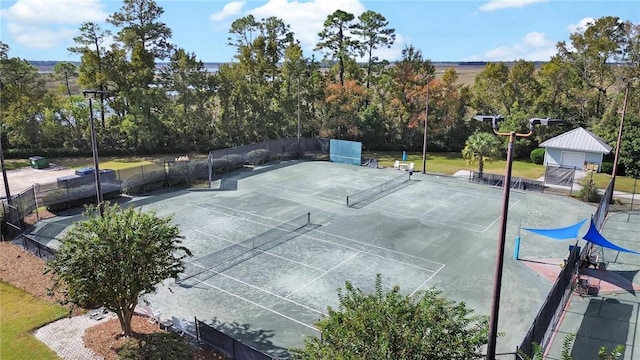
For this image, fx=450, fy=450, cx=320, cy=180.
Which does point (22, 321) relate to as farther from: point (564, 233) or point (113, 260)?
point (564, 233)

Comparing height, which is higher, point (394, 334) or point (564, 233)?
point (394, 334)

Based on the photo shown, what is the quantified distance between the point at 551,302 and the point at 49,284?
68.1 feet

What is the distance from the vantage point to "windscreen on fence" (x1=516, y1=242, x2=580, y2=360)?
1360cm

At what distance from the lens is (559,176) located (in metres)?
36.9

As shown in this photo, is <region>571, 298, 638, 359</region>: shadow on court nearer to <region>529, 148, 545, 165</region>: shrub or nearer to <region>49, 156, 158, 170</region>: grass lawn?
<region>529, 148, 545, 165</region>: shrub

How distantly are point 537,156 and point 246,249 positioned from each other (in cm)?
3719

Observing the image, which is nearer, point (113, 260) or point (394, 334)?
point (394, 334)

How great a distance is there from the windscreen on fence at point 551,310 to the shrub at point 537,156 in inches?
1235

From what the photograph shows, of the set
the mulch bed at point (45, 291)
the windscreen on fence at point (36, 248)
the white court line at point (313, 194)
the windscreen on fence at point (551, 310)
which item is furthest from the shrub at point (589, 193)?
the windscreen on fence at point (36, 248)

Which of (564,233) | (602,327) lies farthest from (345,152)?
(602,327)

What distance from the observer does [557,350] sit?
15312 millimetres

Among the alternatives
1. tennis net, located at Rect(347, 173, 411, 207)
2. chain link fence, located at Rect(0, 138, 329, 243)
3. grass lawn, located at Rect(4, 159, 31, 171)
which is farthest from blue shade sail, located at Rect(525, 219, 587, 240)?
grass lawn, located at Rect(4, 159, 31, 171)

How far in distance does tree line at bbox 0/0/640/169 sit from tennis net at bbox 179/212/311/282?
24370 mm

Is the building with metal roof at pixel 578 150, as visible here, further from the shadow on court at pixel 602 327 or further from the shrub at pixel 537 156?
the shadow on court at pixel 602 327
